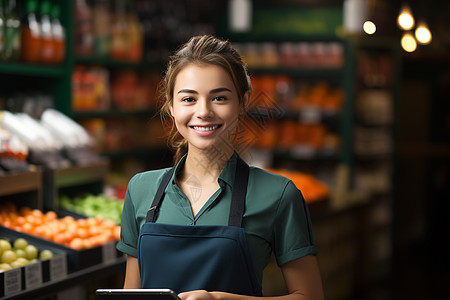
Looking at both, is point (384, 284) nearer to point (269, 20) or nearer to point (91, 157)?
point (269, 20)

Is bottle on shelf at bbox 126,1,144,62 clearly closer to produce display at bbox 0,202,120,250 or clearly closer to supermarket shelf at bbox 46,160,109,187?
supermarket shelf at bbox 46,160,109,187

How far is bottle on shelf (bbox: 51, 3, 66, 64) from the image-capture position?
3.92 metres

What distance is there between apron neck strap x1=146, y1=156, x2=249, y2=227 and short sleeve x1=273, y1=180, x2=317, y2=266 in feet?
0.33

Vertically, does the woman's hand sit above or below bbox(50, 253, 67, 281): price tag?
above

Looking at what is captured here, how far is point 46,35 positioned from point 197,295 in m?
2.72

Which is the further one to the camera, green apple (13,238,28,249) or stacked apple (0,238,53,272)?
green apple (13,238,28,249)

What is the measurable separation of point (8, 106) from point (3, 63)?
A: 0.81 ft

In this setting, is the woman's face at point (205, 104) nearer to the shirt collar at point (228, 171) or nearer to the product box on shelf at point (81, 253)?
the shirt collar at point (228, 171)

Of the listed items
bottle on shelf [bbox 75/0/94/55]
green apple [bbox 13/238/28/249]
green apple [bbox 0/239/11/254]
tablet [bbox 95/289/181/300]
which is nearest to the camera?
tablet [bbox 95/289/181/300]

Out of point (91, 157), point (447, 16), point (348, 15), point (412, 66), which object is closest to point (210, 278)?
point (91, 157)

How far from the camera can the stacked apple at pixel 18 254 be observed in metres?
2.45

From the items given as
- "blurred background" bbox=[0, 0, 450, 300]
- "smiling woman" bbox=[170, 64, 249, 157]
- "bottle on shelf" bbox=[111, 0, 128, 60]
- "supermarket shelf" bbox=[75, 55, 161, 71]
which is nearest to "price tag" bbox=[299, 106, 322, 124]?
"blurred background" bbox=[0, 0, 450, 300]

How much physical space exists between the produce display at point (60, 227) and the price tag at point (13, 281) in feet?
1.41

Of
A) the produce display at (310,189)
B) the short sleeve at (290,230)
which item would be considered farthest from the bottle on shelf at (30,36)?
the short sleeve at (290,230)
